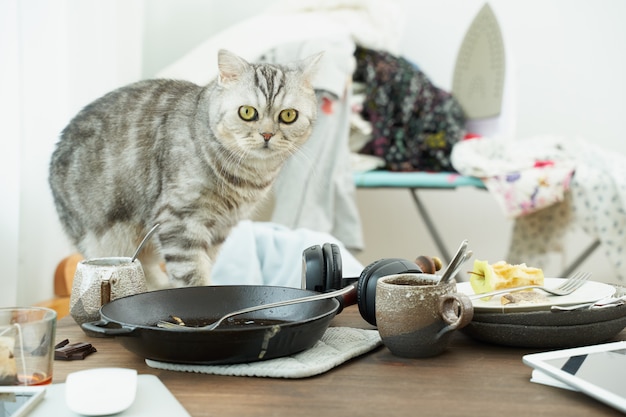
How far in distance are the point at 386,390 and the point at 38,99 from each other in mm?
1488

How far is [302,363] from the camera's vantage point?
796 millimetres

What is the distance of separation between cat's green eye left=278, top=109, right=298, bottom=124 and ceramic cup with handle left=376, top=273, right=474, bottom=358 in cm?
63

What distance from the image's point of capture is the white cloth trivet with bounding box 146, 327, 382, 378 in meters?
0.77

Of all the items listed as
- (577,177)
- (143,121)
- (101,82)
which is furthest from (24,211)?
→ (577,177)

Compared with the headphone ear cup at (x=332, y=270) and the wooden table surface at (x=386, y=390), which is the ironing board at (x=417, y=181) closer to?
the headphone ear cup at (x=332, y=270)

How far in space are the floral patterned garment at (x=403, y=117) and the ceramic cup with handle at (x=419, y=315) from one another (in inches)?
82.2

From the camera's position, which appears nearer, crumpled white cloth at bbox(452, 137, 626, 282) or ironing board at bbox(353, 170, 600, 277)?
crumpled white cloth at bbox(452, 137, 626, 282)

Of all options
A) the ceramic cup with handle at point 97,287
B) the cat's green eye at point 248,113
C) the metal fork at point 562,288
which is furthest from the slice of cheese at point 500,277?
the cat's green eye at point 248,113

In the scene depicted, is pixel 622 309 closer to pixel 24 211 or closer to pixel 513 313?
pixel 513 313

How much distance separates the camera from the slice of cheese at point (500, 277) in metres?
0.97

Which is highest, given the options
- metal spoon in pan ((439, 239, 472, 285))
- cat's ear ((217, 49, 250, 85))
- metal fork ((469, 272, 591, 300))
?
cat's ear ((217, 49, 250, 85))

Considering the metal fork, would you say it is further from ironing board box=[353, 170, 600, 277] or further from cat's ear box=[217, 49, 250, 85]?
ironing board box=[353, 170, 600, 277]

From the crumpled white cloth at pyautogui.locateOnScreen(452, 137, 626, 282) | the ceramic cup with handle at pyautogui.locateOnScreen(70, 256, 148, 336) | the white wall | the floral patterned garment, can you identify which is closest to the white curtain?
the white wall

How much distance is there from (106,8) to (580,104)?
2.16 meters
